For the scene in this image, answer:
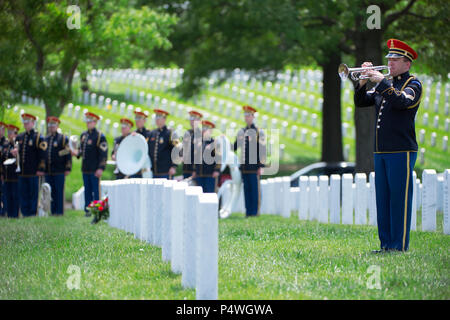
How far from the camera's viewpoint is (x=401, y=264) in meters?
6.81

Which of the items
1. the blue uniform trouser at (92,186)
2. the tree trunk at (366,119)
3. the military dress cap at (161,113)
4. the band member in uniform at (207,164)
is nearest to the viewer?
the band member in uniform at (207,164)

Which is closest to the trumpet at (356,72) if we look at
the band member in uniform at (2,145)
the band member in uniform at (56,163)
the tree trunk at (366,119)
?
the band member in uniform at (56,163)

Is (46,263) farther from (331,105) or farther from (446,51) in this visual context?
(331,105)

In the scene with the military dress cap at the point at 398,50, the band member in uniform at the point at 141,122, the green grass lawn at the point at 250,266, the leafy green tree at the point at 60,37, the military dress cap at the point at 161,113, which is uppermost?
the leafy green tree at the point at 60,37

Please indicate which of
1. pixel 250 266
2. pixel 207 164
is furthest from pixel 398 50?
pixel 207 164

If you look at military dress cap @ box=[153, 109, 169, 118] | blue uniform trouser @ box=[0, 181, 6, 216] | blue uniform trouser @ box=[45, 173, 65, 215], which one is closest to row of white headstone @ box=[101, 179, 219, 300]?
military dress cap @ box=[153, 109, 169, 118]

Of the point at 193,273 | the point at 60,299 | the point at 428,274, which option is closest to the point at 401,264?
the point at 428,274

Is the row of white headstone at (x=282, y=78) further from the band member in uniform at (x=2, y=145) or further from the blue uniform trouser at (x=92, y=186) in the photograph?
the blue uniform trouser at (x=92, y=186)

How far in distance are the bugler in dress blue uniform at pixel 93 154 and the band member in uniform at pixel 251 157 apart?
305 centimetres

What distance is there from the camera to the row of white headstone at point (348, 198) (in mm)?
10633

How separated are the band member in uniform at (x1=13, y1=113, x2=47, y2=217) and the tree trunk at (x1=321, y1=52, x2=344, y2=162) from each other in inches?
409

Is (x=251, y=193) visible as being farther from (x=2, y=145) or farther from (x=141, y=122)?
(x=2, y=145)

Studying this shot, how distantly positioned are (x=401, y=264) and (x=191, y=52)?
59.6ft

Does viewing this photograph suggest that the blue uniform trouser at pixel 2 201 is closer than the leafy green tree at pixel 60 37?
No
